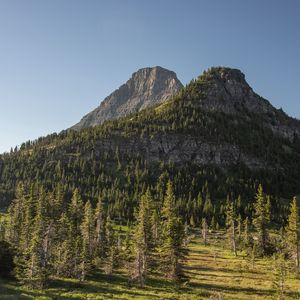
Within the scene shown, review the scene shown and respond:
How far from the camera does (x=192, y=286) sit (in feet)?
204

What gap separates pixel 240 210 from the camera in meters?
169

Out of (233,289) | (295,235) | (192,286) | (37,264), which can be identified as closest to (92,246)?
(37,264)

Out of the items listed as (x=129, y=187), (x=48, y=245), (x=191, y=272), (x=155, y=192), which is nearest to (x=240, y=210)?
(x=155, y=192)

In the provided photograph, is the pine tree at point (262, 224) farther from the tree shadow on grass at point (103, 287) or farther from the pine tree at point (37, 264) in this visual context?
the pine tree at point (37, 264)

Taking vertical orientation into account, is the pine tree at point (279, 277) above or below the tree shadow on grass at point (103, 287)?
above

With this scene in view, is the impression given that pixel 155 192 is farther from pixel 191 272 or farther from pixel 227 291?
pixel 227 291

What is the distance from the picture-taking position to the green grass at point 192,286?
53344 mm

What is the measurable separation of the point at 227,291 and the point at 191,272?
17.8 meters

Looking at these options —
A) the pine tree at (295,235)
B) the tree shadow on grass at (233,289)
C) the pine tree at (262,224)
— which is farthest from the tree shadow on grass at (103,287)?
the pine tree at (262,224)

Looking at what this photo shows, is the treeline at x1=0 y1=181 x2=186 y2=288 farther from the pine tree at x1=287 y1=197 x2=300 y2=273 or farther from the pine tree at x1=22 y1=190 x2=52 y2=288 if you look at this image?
the pine tree at x1=287 y1=197 x2=300 y2=273

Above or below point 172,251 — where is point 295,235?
above

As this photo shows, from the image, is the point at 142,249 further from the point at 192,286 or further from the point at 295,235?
the point at 295,235

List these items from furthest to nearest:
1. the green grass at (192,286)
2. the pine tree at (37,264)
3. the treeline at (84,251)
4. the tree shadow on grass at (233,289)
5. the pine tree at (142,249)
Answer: the pine tree at (142,249), the treeline at (84,251), the tree shadow on grass at (233,289), the pine tree at (37,264), the green grass at (192,286)

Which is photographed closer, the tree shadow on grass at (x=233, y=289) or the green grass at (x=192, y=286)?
the green grass at (x=192, y=286)
